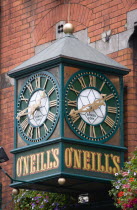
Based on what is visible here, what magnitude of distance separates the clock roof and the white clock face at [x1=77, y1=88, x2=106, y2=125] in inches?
16.9

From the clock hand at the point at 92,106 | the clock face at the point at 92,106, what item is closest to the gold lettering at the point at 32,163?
the clock face at the point at 92,106

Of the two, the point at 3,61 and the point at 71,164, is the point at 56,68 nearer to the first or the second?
the point at 71,164

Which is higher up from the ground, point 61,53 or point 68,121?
point 61,53

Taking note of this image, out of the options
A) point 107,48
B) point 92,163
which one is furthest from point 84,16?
point 92,163

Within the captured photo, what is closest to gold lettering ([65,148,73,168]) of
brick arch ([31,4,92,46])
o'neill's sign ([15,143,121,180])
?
o'neill's sign ([15,143,121,180])

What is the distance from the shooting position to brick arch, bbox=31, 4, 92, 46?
1435 centimetres

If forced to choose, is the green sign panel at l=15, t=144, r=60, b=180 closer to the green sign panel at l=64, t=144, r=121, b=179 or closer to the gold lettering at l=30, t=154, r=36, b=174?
the gold lettering at l=30, t=154, r=36, b=174

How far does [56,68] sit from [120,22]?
165 centimetres

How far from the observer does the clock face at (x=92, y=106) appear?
12.5 metres

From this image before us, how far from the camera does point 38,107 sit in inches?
500

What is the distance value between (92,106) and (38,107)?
78cm

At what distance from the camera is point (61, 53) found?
12555 millimetres

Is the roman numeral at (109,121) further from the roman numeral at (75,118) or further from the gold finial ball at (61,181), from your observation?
the gold finial ball at (61,181)

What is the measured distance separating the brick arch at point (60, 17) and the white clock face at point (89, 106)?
1.92 metres
